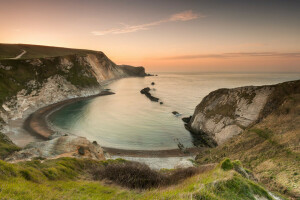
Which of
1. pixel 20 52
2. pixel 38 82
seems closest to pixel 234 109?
pixel 38 82

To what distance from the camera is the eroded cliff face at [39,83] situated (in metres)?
57.5

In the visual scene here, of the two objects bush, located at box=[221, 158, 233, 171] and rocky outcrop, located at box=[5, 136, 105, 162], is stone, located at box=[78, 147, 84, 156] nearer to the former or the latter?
rocky outcrop, located at box=[5, 136, 105, 162]

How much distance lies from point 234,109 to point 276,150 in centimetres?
1929

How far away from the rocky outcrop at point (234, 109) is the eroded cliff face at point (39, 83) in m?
51.0

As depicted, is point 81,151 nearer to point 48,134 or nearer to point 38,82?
point 48,134

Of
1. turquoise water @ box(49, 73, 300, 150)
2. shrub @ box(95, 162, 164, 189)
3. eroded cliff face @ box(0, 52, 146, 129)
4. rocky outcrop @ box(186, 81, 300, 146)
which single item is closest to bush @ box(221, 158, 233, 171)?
shrub @ box(95, 162, 164, 189)

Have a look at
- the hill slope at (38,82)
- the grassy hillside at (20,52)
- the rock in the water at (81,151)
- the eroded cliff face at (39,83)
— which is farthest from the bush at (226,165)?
the grassy hillside at (20,52)

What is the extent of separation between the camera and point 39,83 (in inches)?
3012

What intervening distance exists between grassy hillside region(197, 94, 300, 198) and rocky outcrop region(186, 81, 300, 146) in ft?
9.04

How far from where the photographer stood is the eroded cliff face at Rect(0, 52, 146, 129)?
5750 centimetres

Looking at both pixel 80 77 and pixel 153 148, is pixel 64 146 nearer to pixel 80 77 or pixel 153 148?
pixel 153 148

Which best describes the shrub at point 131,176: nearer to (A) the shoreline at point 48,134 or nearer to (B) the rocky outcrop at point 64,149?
(B) the rocky outcrop at point 64,149

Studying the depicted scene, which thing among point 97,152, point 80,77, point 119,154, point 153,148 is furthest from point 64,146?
point 80,77

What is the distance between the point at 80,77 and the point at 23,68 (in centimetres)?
3089
